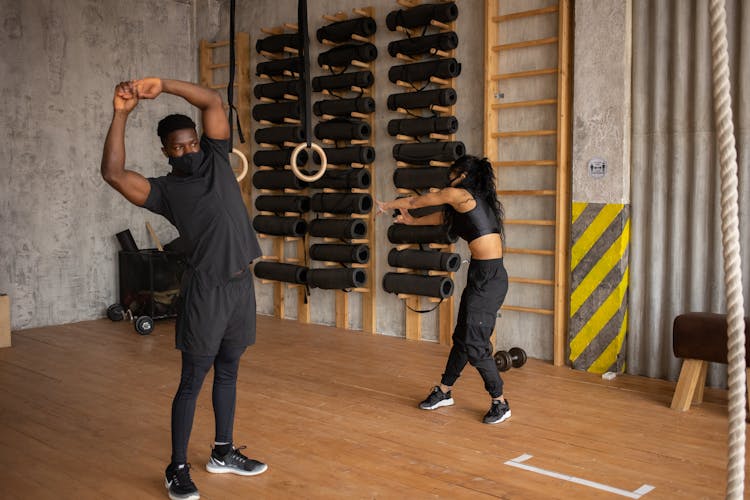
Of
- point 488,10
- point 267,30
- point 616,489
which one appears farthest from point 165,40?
point 616,489

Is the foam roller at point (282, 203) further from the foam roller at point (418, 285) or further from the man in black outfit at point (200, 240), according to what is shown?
the man in black outfit at point (200, 240)

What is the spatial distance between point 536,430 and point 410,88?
368cm

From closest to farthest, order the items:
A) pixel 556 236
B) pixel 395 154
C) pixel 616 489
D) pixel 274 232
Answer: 1. pixel 616 489
2. pixel 556 236
3. pixel 395 154
4. pixel 274 232

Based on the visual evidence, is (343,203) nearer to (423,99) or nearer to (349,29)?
(423,99)

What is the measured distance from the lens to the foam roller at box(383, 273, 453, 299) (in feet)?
20.7

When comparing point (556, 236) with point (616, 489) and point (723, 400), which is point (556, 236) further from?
point (616, 489)

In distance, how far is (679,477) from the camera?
3641 millimetres

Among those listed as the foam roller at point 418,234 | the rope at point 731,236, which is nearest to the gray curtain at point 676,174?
the foam roller at point 418,234

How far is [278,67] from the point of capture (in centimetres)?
762

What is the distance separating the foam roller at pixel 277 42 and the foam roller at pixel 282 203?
1532 millimetres

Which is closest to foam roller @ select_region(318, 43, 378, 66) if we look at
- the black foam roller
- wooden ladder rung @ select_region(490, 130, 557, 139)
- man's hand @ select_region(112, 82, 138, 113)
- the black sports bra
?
the black foam roller

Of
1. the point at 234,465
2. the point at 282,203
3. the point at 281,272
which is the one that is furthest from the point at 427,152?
the point at 234,465

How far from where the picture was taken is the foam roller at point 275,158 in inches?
292

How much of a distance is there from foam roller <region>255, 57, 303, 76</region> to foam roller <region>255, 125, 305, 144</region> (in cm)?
58
